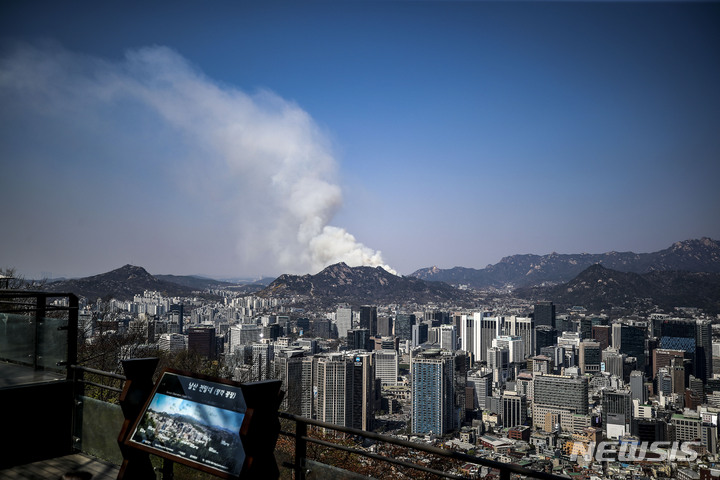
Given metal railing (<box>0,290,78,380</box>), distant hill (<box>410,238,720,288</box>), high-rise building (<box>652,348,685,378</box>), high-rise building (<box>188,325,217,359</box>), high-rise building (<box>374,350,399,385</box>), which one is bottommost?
high-rise building (<box>374,350,399,385</box>)

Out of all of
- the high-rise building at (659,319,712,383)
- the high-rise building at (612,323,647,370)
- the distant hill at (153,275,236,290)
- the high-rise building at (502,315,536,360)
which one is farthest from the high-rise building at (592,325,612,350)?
the distant hill at (153,275,236,290)

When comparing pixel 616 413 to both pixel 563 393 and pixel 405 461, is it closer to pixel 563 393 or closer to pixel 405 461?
pixel 563 393

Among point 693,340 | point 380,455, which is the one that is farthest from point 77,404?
point 693,340

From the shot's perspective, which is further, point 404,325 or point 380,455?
point 404,325

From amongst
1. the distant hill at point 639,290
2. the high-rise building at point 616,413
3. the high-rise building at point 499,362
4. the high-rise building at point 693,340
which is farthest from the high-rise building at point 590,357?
the distant hill at point 639,290

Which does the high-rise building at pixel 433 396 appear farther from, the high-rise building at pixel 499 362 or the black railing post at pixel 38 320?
the black railing post at pixel 38 320

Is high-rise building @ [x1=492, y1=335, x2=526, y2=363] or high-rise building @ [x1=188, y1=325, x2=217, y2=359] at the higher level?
high-rise building @ [x1=188, y1=325, x2=217, y2=359]

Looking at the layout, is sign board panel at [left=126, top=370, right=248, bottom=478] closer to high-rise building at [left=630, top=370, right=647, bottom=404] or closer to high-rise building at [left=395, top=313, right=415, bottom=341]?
high-rise building at [left=630, top=370, right=647, bottom=404]

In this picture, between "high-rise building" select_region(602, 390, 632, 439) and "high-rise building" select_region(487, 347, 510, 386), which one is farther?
"high-rise building" select_region(487, 347, 510, 386)
